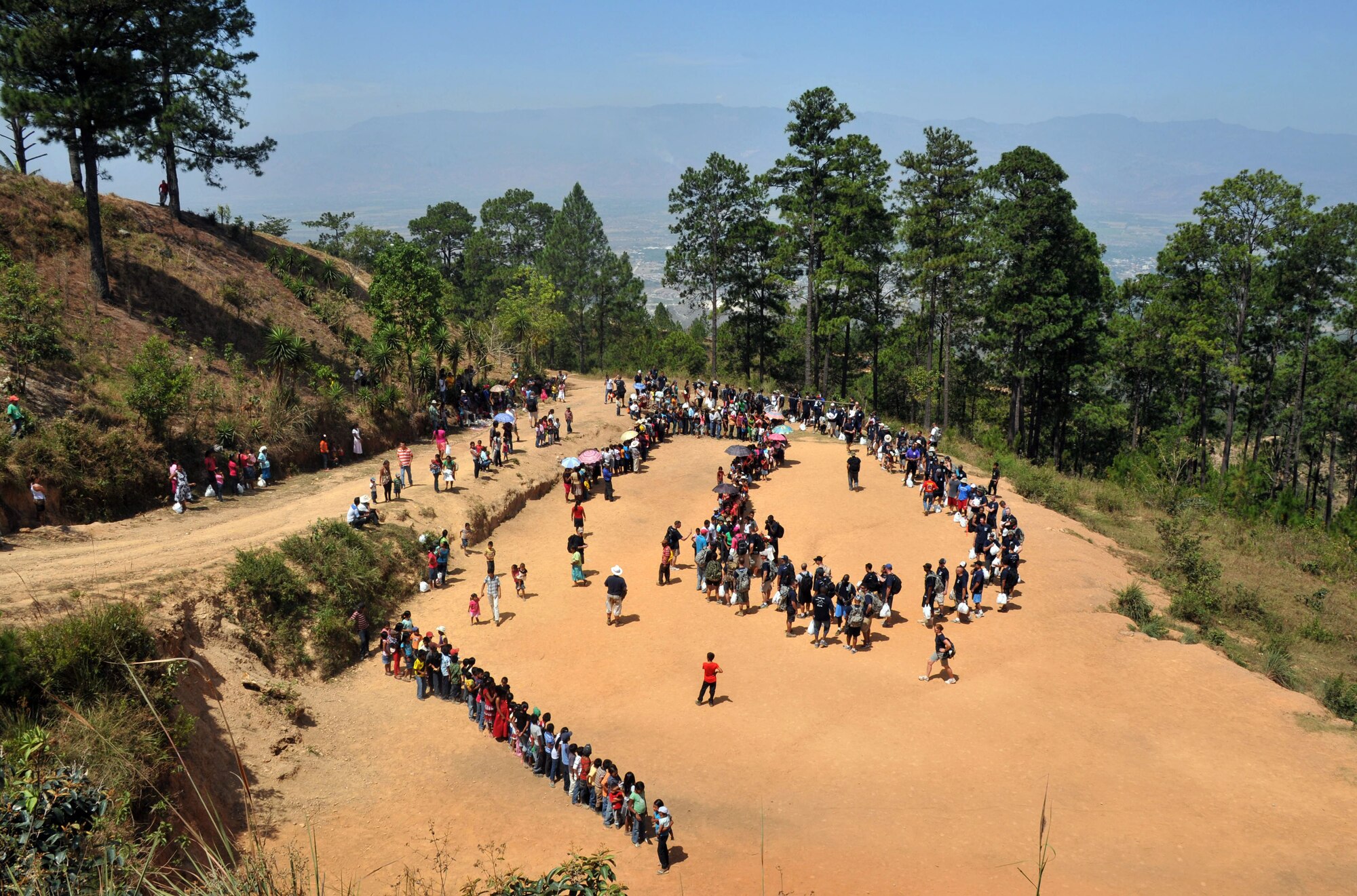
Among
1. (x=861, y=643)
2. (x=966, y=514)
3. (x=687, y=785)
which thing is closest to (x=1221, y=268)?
(x=966, y=514)

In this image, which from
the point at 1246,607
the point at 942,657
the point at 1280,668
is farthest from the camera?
the point at 1246,607

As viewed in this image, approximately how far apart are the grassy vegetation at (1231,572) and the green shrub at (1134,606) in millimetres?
23

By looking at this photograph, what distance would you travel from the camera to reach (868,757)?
1468 centimetres

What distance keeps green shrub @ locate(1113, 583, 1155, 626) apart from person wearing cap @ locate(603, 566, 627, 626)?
485 inches

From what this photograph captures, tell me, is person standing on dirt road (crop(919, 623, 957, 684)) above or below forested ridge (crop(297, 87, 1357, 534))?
below

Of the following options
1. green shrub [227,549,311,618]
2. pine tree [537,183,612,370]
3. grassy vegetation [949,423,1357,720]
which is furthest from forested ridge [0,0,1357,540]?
green shrub [227,549,311,618]

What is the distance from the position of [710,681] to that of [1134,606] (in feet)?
36.9

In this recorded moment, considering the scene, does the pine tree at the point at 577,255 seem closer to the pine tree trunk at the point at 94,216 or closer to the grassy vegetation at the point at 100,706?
the pine tree trunk at the point at 94,216

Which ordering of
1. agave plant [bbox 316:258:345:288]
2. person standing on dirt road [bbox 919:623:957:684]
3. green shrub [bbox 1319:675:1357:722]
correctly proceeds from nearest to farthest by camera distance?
green shrub [bbox 1319:675:1357:722]
person standing on dirt road [bbox 919:623:957:684]
agave plant [bbox 316:258:345:288]

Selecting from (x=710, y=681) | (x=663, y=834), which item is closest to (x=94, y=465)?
(x=710, y=681)

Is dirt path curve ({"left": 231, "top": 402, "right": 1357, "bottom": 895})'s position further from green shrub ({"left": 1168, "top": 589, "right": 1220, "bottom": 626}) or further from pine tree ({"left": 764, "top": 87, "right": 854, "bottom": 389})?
pine tree ({"left": 764, "top": 87, "right": 854, "bottom": 389})

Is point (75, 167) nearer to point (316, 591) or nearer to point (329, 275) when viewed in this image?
point (329, 275)

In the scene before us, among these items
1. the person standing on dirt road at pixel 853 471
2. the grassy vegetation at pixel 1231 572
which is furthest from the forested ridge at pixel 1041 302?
the person standing on dirt road at pixel 853 471

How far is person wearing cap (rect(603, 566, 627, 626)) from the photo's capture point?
19.6m
